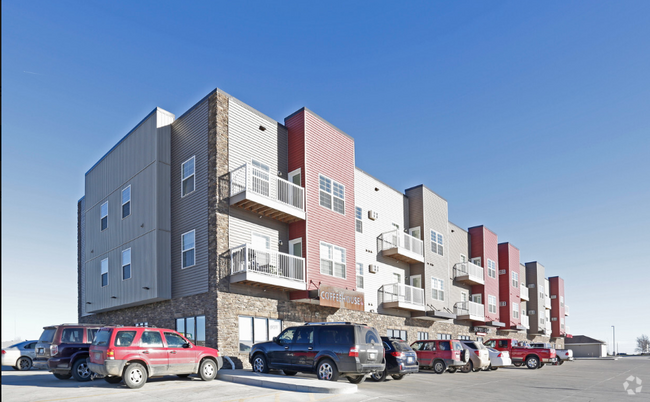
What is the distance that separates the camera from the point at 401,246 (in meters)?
33.0

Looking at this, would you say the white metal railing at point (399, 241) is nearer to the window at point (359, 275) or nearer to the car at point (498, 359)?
the window at point (359, 275)

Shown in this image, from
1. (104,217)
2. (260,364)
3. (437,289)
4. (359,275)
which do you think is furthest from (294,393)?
(437,289)

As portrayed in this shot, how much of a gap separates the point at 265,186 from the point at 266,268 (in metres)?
3.60

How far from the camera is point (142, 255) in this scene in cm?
2456

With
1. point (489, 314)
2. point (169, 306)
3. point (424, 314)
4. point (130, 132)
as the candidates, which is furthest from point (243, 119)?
point (489, 314)

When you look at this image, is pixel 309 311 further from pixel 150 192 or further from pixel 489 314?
pixel 489 314

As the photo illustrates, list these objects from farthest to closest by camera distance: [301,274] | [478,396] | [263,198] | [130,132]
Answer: [130,132] < [301,274] < [263,198] < [478,396]

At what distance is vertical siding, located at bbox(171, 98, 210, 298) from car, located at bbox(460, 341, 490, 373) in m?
13.5

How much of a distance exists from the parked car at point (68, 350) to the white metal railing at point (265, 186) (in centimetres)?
781

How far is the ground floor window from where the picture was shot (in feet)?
70.4

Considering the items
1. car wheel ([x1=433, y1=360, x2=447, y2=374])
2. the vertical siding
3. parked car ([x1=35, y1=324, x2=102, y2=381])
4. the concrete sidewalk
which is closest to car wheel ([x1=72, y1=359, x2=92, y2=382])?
parked car ([x1=35, y1=324, x2=102, y2=381])

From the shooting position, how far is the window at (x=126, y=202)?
26548 millimetres

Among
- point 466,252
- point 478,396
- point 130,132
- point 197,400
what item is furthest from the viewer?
point 466,252

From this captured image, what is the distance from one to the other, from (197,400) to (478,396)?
8039 millimetres
